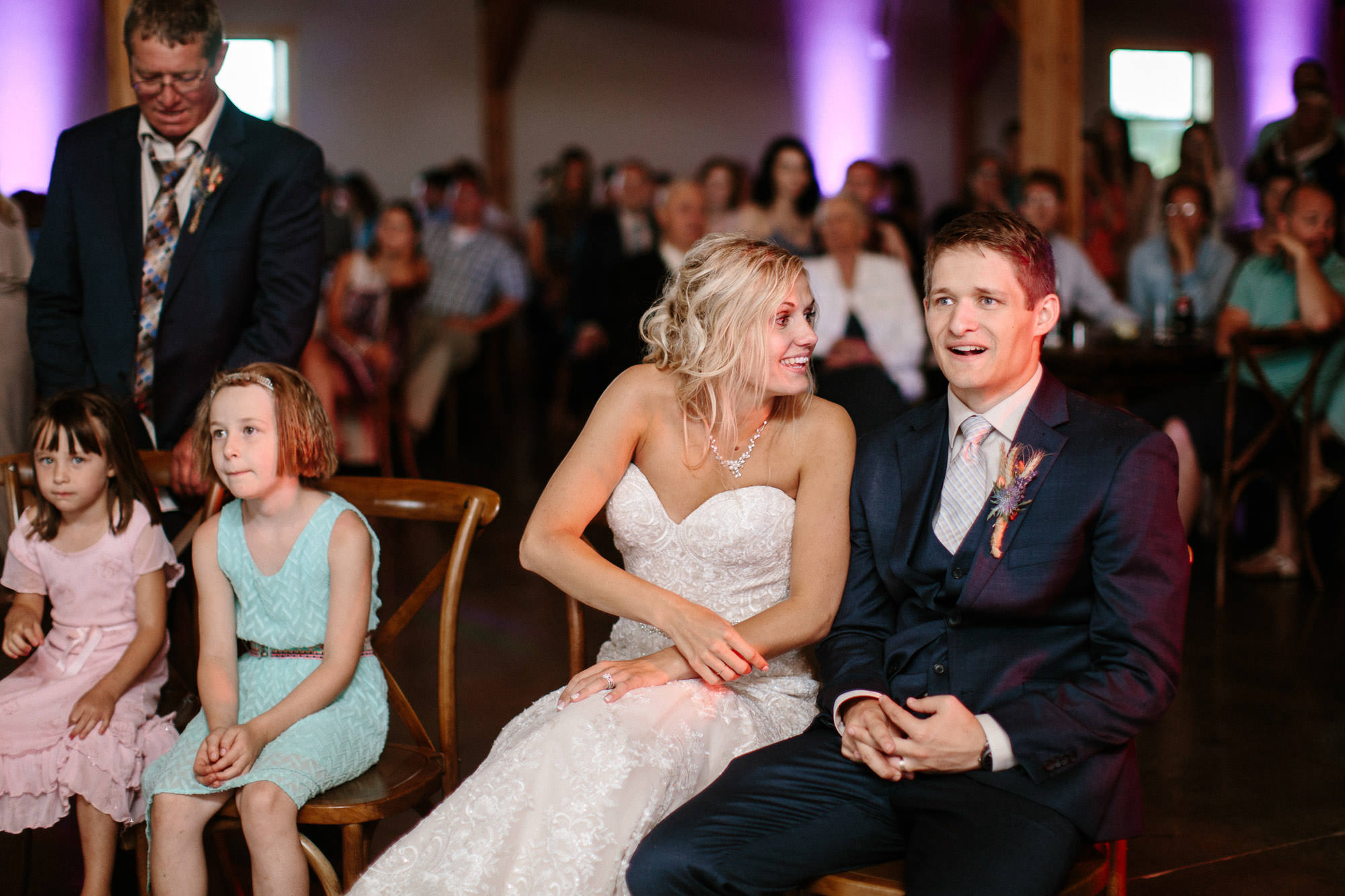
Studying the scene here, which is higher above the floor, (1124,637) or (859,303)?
(859,303)

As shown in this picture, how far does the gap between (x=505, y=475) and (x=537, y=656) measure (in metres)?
2.85

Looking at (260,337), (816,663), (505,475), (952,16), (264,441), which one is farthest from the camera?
(952,16)

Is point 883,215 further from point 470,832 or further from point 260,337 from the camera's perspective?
point 470,832

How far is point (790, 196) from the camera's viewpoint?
15.8 ft

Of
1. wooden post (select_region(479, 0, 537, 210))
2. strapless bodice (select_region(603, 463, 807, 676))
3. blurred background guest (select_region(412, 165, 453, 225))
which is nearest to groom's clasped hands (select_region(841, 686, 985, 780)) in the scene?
strapless bodice (select_region(603, 463, 807, 676))

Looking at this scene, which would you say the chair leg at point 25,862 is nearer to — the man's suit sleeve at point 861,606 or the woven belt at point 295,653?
the woven belt at point 295,653

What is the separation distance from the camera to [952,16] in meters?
11.6

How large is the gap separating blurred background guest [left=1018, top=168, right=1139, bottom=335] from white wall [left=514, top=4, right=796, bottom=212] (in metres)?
6.21

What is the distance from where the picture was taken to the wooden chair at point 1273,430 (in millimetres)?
4078

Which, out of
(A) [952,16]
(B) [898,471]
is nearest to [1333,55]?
(A) [952,16]

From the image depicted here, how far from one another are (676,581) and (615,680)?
28 cm

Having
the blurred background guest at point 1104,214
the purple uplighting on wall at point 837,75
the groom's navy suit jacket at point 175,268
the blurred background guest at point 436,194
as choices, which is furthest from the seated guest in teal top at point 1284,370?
the purple uplighting on wall at point 837,75

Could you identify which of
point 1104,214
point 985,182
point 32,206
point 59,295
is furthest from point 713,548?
point 1104,214

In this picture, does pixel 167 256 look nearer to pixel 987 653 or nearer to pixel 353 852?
pixel 353 852
